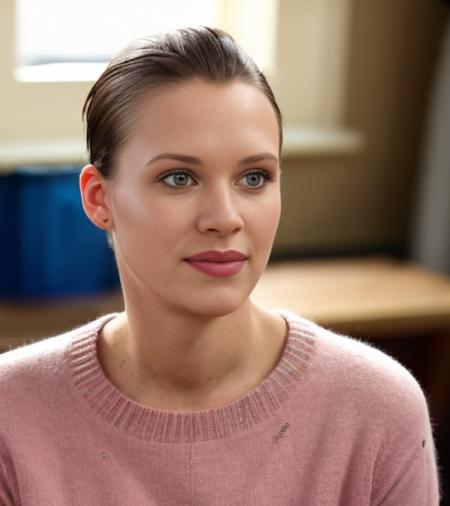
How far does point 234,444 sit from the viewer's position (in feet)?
4.55

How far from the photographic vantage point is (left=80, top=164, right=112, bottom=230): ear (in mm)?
1352

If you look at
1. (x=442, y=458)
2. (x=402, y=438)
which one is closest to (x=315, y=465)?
(x=402, y=438)

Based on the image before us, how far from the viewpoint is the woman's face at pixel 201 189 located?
1.23 meters

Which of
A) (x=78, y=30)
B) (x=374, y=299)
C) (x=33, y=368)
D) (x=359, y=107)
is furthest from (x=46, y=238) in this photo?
(x=33, y=368)

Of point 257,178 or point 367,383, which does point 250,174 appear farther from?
point 367,383

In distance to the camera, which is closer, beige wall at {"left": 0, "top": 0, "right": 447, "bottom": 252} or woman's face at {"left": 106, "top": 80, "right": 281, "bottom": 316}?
woman's face at {"left": 106, "top": 80, "right": 281, "bottom": 316}

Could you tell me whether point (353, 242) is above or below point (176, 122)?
below

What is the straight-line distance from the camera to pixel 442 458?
3115 mm

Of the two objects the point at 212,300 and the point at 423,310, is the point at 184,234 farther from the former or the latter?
the point at 423,310

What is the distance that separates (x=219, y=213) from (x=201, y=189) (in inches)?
1.6

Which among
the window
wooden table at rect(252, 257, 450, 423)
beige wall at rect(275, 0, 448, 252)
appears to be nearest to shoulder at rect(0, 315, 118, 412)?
wooden table at rect(252, 257, 450, 423)

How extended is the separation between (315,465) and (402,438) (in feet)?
0.37

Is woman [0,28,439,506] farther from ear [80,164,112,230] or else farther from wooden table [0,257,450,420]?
wooden table [0,257,450,420]

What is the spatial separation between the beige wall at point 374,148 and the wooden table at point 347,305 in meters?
0.17
